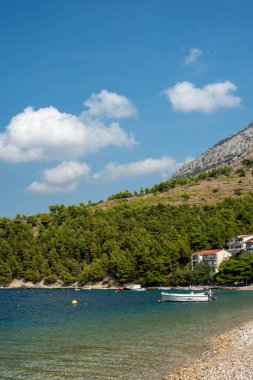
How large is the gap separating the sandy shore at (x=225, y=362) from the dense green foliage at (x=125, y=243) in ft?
313

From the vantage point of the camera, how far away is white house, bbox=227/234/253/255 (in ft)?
442

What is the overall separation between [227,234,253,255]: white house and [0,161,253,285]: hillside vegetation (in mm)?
6273

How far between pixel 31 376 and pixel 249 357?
14.0 m

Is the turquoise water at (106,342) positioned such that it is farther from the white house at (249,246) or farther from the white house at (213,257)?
the white house at (213,257)

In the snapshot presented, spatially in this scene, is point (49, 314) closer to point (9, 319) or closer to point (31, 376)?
point (9, 319)

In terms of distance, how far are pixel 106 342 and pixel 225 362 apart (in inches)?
519

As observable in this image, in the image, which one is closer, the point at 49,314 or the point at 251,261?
the point at 49,314

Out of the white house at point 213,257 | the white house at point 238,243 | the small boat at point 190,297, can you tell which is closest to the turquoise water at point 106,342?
the small boat at point 190,297

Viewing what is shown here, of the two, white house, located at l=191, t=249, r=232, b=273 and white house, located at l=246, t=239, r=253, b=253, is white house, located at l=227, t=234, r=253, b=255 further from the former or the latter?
white house, located at l=191, t=249, r=232, b=273

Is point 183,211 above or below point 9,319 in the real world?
above

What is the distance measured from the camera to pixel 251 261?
113 meters

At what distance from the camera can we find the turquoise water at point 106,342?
27422 millimetres

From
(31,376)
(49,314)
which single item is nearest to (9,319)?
(49,314)

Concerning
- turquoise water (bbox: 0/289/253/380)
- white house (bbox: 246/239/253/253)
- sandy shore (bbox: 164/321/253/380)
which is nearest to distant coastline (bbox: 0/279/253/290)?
white house (bbox: 246/239/253/253)
